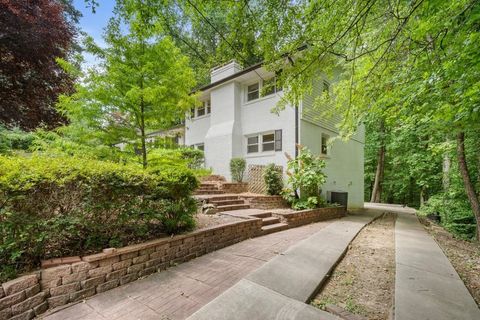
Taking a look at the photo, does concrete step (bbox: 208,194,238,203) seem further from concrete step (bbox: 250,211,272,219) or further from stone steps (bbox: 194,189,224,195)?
concrete step (bbox: 250,211,272,219)

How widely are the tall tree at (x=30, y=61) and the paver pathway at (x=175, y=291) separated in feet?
23.3

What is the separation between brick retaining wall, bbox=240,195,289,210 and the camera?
26.7 feet

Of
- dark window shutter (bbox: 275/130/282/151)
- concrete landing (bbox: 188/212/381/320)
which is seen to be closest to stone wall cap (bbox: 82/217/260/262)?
concrete landing (bbox: 188/212/381/320)

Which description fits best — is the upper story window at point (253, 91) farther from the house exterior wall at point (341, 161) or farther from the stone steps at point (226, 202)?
the stone steps at point (226, 202)

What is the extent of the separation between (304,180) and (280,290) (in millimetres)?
5934

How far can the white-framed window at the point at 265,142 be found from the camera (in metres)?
10.0

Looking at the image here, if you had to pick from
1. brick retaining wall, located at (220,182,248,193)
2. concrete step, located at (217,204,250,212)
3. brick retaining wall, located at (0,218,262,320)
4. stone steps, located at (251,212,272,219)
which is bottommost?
brick retaining wall, located at (0,218,262,320)

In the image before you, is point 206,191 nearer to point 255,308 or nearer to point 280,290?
point 280,290

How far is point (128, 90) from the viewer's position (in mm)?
5141

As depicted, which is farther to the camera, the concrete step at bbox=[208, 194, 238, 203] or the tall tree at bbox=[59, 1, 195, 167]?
the concrete step at bbox=[208, 194, 238, 203]

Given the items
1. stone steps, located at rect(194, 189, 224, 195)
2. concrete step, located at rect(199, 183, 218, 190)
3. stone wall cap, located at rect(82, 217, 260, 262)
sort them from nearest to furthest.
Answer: stone wall cap, located at rect(82, 217, 260, 262)
stone steps, located at rect(194, 189, 224, 195)
concrete step, located at rect(199, 183, 218, 190)

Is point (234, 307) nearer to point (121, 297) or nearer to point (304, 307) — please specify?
point (304, 307)

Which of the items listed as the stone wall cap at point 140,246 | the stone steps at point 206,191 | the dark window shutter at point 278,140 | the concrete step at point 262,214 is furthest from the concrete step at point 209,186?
the stone wall cap at point 140,246

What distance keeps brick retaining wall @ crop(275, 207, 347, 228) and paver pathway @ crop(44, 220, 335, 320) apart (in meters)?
2.73
